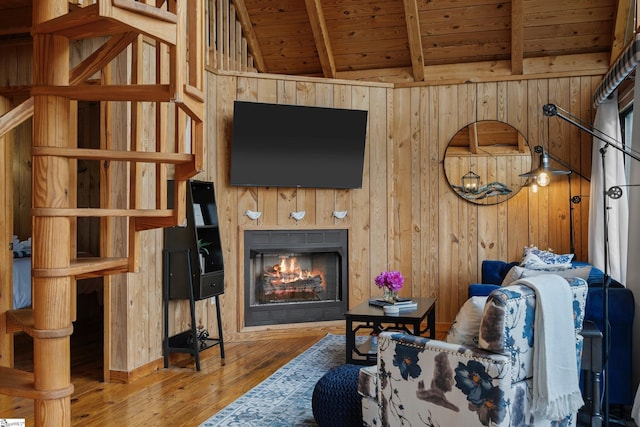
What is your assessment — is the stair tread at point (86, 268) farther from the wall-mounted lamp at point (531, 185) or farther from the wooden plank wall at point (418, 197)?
the wall-mounted lamp at point (531, 185)

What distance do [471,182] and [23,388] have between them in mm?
4692

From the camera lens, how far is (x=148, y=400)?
3771mm

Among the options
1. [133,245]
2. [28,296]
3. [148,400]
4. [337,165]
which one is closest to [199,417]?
[148,400]

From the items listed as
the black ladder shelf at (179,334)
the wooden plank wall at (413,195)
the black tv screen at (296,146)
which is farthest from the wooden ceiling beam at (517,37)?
the black ladder shelf at (179,334)

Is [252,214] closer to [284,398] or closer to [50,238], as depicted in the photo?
[284,398]

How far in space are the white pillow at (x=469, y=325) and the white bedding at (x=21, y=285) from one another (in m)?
3.94

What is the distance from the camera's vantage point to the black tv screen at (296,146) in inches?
213

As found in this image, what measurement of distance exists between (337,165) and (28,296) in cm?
306

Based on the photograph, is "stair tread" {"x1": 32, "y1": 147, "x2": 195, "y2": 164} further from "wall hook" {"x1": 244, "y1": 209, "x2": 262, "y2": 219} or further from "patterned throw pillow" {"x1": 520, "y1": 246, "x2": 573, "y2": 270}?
"wall hook" {"x1": 244, "y1": 209, "x2": 262, "y2": 219}

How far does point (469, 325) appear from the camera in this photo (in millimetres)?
2531

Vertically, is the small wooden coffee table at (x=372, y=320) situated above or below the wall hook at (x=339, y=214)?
below

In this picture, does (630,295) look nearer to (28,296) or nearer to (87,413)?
(87,413)

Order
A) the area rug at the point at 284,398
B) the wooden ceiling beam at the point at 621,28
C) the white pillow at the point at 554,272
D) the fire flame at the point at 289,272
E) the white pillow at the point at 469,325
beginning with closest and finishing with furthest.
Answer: the white pillow at the point at 469,325 < the area rug at the point at 284,398 < the white pillow at the point at 554,272 < the wooden ceiling beam at the point at 621,28 < the fire flame at the point at 289,272

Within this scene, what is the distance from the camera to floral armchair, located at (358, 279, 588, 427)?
7.63ft
